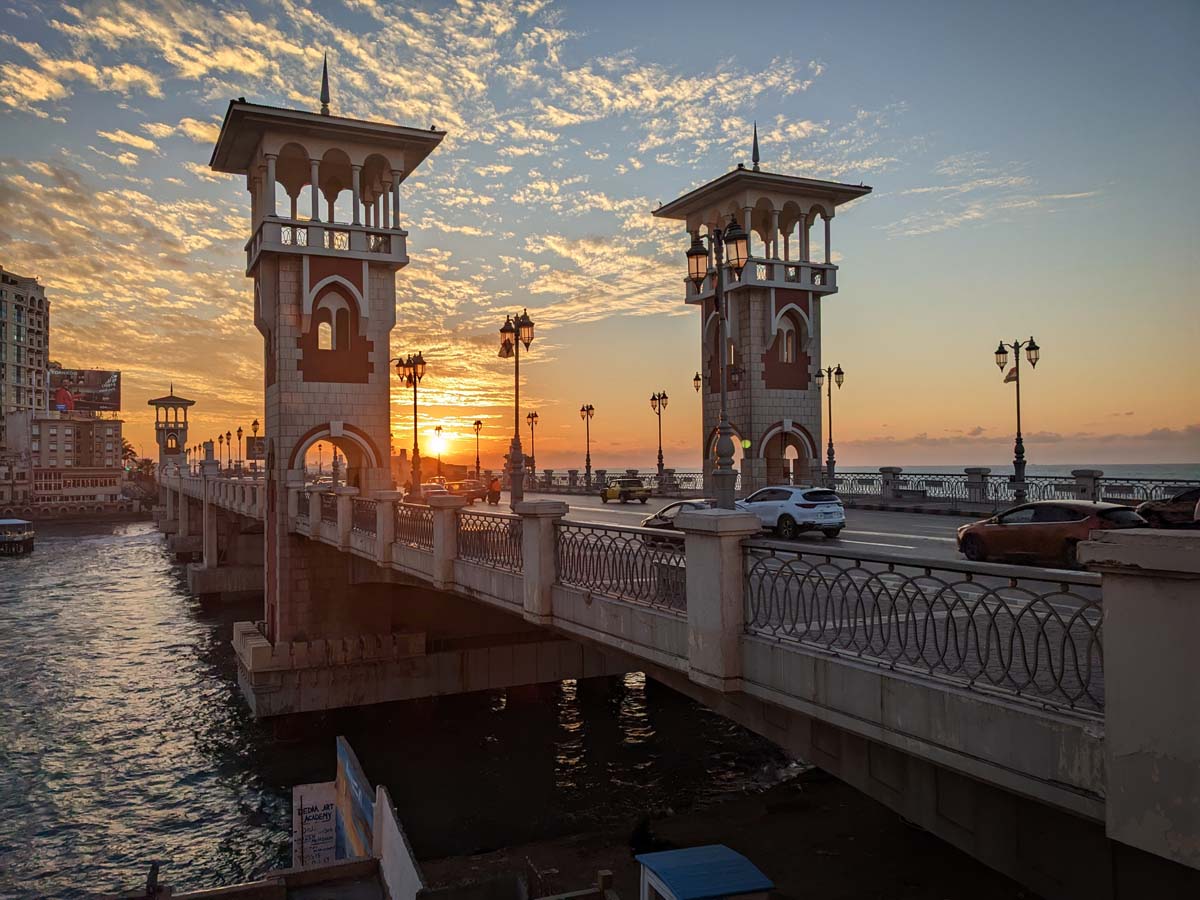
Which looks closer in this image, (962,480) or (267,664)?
(267,664)

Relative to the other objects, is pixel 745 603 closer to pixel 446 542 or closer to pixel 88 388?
pixel 446 542

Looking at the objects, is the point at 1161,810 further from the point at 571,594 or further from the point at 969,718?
the point at 571,594

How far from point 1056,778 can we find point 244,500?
1327 inches

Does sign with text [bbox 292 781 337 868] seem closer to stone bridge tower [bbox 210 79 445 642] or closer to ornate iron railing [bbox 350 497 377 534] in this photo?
ornate iron railing [bbox 350 497 377 534]

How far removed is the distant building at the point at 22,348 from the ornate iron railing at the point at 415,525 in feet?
454

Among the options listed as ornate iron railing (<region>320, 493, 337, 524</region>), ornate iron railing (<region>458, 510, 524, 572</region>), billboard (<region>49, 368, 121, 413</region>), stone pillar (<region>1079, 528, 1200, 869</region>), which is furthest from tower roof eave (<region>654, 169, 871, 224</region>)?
billboard (<region>49, 368, 121, 413</region>)

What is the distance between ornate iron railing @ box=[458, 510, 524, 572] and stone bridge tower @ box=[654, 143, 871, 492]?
2109 cm

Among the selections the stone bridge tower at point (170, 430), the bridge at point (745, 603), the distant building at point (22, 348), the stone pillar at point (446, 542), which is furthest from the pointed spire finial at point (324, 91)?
the distant building at point (22, 348)

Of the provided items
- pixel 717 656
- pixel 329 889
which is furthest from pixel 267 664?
pixel 717 656

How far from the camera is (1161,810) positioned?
414 centimetres

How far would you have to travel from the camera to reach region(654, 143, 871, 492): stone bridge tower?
35188mm

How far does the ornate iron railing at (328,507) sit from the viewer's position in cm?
2231

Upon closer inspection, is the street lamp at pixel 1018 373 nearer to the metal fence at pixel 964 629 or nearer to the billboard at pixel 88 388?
the metal fence at pixel 964 629

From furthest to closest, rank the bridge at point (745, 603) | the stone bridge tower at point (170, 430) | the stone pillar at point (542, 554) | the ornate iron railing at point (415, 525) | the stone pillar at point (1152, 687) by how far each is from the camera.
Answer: the stone bridge tower at point (170, 430), the ornate iron railing at point (415, 525), the stone pillar at point (542, 554), the bridge at point (745, 603), the stone pillar at point (1152, 687)
